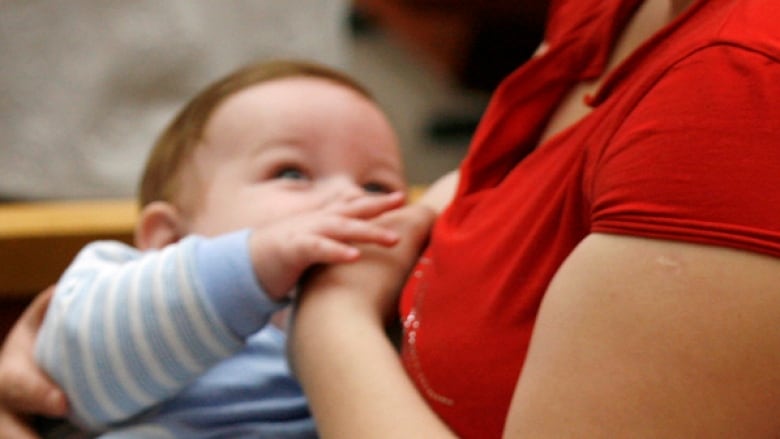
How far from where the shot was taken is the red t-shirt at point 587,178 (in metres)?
0.43

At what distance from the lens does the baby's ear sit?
954mm

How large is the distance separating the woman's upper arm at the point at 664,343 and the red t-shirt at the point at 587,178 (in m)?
0.01

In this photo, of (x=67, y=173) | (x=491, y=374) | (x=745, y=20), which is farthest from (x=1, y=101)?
(x=745, y=20)

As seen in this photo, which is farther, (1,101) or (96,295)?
(1,101)

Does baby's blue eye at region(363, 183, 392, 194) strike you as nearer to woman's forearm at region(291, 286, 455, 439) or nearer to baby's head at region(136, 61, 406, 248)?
baby's head at region(136, 61, 406, 248)

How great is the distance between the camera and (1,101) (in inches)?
59.0

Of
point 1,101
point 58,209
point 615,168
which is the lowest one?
point 58,209

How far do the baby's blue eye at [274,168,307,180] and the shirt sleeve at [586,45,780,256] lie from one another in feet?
1.60

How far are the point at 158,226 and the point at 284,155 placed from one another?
0.17 meters

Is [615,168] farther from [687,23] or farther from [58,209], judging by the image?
[58,209]

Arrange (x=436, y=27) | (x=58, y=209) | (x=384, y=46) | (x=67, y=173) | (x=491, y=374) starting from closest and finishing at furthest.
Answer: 1. (x=491, y=374)
2. (x=58, y=209)
3. (x=67, y=173)
4. (x=384, y=46)
5. (x=436, y=27)

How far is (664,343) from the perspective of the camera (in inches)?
17.5

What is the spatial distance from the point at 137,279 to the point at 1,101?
88 cm

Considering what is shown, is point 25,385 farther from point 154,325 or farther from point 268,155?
point 268,155
